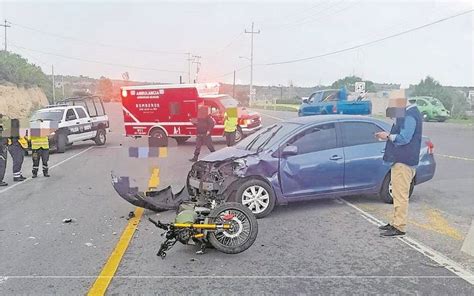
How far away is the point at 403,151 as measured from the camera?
6082 millimetres

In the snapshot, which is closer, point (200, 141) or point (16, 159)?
point (16, 159)

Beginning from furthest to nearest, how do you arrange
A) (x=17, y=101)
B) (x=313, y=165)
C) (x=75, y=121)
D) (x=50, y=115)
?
(x=17, y=101) → (x=75, y=121) → (x=50, y=115) → (x=313, y=165)

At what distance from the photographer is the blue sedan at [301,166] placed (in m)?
6.89

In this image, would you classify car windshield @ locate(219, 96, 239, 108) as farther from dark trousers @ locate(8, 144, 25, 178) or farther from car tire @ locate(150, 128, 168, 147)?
dark trousers @ locate(8, 144, 25, 178)

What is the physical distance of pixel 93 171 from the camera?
12.1 m

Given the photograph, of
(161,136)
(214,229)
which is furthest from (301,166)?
(161,136)

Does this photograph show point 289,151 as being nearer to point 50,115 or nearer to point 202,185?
point 202,185

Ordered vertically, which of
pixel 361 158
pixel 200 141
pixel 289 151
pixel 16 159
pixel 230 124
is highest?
pixel 230 124

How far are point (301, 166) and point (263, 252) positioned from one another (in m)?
2.07

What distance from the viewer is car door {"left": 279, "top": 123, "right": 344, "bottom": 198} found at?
23.3ft

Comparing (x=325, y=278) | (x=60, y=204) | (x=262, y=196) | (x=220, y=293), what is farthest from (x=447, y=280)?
(x=60, y=204)

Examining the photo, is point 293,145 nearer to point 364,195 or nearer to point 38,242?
point 364,195

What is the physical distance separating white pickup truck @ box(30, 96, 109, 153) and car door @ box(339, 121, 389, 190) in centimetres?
1229

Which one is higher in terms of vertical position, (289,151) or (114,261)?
(289,151)
